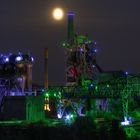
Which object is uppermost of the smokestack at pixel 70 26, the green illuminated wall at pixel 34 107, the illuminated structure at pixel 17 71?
the smokestack at pixel 70 26

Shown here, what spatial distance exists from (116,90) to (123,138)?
2490 cm

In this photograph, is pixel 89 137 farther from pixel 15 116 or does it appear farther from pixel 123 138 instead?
pixel 15 116

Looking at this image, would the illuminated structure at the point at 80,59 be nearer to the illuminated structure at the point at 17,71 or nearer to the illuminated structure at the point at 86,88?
the illuminated structure at the point at 86,88

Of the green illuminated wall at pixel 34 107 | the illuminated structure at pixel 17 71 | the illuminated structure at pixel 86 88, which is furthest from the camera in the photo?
the illuminated structure at pixel 17 71

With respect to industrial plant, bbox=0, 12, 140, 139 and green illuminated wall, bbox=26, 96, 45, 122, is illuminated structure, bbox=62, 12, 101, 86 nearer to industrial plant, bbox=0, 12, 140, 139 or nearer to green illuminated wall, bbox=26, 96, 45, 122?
industrial plant, bbox=0, 12, 140, 139

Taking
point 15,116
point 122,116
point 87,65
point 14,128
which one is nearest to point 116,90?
point 122,116

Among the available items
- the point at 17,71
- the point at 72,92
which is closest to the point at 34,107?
the point at 72,92

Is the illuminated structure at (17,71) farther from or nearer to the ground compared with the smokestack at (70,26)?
nearer to the ground

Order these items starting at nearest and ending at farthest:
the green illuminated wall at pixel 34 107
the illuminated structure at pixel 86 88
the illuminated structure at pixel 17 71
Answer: the green illuminated wall at pixel 34 107 < the illuminated structure at pixel 86 88 < the illuminated structure at pixel 17 71

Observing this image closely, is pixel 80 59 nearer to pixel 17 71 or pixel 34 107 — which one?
pixel 17 71

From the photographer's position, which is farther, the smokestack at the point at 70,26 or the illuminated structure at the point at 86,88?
the smokestack at the point at 70,26

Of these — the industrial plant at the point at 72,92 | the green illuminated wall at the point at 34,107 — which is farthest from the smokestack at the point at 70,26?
the green illuminated wall at the point at 34,107

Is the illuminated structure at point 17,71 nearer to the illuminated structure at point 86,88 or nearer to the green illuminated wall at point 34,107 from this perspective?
the illuminated structure at point 86,88

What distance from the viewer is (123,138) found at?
123 feet
